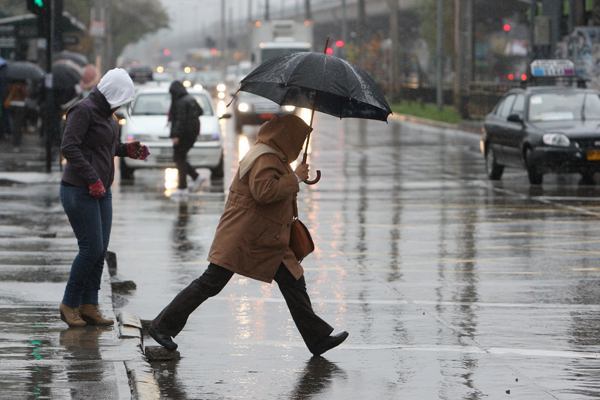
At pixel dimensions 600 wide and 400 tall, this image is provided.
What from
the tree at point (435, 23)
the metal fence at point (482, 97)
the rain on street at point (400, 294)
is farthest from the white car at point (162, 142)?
the tree at point (435, 23)

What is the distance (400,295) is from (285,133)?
2.88m

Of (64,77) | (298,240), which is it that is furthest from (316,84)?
(64,77)

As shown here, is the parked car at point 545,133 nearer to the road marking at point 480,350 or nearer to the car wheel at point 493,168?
the car wheel at point 493,168

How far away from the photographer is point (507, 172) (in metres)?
20.4

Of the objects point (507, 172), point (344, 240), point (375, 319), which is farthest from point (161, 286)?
point (507, 172)

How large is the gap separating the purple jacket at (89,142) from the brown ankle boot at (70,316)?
86cm

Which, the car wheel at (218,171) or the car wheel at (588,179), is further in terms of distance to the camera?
the car wheel at (218,171)

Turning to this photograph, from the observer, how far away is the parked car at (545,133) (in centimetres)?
1670

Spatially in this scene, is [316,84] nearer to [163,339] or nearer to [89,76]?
[163,339]

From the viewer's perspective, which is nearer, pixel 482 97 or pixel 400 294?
pixel 400 294

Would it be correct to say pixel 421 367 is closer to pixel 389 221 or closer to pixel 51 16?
pixel 389 221

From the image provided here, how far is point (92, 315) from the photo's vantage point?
702 centimetres

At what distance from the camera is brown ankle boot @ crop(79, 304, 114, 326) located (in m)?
7.00

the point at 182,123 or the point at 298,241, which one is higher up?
the point at 182,123
